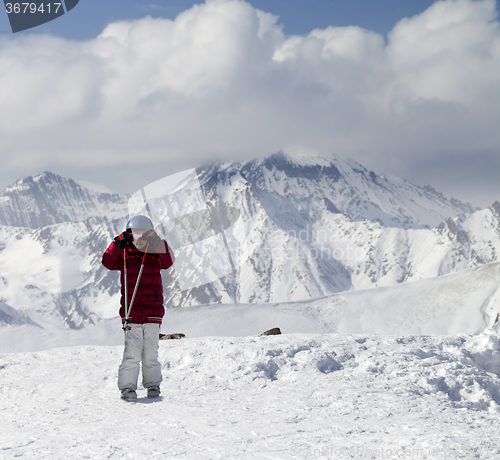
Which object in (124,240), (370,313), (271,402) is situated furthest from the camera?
(370,313)

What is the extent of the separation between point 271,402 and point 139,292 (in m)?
2.20

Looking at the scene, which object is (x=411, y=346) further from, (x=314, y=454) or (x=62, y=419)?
(x=62, y=419)

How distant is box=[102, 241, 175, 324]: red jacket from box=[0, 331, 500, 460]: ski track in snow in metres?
1.11

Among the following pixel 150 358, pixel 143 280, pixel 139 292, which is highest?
pixel 143 280

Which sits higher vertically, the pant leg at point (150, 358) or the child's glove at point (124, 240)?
the child's glove at point (124, 240)

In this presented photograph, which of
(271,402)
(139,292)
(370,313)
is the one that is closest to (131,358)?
(139,292)

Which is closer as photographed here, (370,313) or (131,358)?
(131,358)

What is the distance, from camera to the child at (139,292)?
6430mm

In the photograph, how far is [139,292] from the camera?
651 cm

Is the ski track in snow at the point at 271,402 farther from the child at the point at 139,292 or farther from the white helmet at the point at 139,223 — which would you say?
the white helmet at the point at 139,223

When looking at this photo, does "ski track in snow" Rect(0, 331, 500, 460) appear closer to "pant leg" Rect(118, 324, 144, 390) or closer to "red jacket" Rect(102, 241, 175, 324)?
"pant leg" Rect(118, 324, 144, 390)

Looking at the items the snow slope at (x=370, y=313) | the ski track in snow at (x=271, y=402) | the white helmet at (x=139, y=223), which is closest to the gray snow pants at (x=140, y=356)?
the ski track in snow at (x=271, y=402)

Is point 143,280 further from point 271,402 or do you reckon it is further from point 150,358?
point 271,402

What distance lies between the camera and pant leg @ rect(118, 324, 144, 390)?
6465mm
